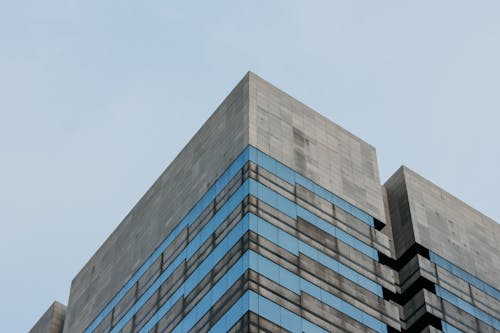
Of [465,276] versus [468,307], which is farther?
[465,276]

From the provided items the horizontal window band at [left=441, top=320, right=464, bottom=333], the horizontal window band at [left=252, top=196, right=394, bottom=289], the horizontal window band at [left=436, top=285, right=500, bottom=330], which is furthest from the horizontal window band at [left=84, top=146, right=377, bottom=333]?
the horizontal window band at [left=441, top=320, right=464, bottom=333]

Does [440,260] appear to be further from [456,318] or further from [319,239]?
[319,239]

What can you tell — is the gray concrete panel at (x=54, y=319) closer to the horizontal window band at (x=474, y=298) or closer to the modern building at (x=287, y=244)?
the modern building at (x=287, y=244)

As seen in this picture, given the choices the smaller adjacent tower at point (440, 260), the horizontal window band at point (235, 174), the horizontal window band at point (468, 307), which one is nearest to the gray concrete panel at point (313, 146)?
the horizontal window band at point (235, 174)

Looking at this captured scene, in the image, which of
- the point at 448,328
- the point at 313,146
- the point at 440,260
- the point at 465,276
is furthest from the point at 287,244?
the point at 465,276

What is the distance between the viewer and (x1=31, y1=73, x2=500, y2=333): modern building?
89.4 meters

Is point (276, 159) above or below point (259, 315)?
above

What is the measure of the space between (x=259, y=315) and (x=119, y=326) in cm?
2388

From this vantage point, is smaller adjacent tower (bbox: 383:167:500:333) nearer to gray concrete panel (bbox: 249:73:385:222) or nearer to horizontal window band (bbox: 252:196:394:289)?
horizontal window band (bbox: 252:196:394:289)

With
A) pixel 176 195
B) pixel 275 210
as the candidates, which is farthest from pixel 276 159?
pixel 176 195

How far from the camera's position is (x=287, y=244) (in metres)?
91.6

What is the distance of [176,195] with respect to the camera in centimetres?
10556

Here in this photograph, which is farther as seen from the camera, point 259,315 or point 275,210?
point 275,210

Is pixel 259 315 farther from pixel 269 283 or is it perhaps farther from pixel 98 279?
pixel 98 279
